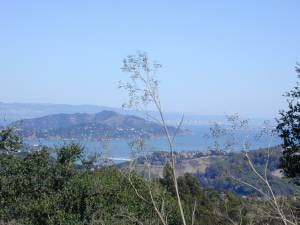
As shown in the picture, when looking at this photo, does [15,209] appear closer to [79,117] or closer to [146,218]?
[146,218]

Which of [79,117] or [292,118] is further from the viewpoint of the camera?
[79,117]

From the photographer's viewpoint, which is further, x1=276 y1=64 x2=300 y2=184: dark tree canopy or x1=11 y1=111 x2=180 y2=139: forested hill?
x1=11 y1=111 x2=180 y2=139: forested hill

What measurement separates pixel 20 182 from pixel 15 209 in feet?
5.24

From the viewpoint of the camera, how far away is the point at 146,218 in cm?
2458

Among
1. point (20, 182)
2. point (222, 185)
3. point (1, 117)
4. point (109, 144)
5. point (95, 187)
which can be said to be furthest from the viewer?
point (222, 185)

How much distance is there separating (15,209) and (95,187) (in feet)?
14.8

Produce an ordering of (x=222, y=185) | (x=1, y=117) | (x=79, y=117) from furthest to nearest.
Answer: (x=79, y=117)
(x=222, y=185)
(x=1, y=117)

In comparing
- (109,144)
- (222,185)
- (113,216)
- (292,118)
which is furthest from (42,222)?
(222,185)

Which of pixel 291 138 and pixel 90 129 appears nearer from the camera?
pixel 291 138

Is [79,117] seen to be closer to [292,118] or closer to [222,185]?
[222,185]

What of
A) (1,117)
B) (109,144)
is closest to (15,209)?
(109,144)

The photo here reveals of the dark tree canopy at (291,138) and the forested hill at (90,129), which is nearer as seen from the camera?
the dark tree canopy at (291,138)

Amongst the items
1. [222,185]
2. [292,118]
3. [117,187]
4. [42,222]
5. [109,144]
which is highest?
[292,118]

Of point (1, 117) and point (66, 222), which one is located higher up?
point (1, 117)
